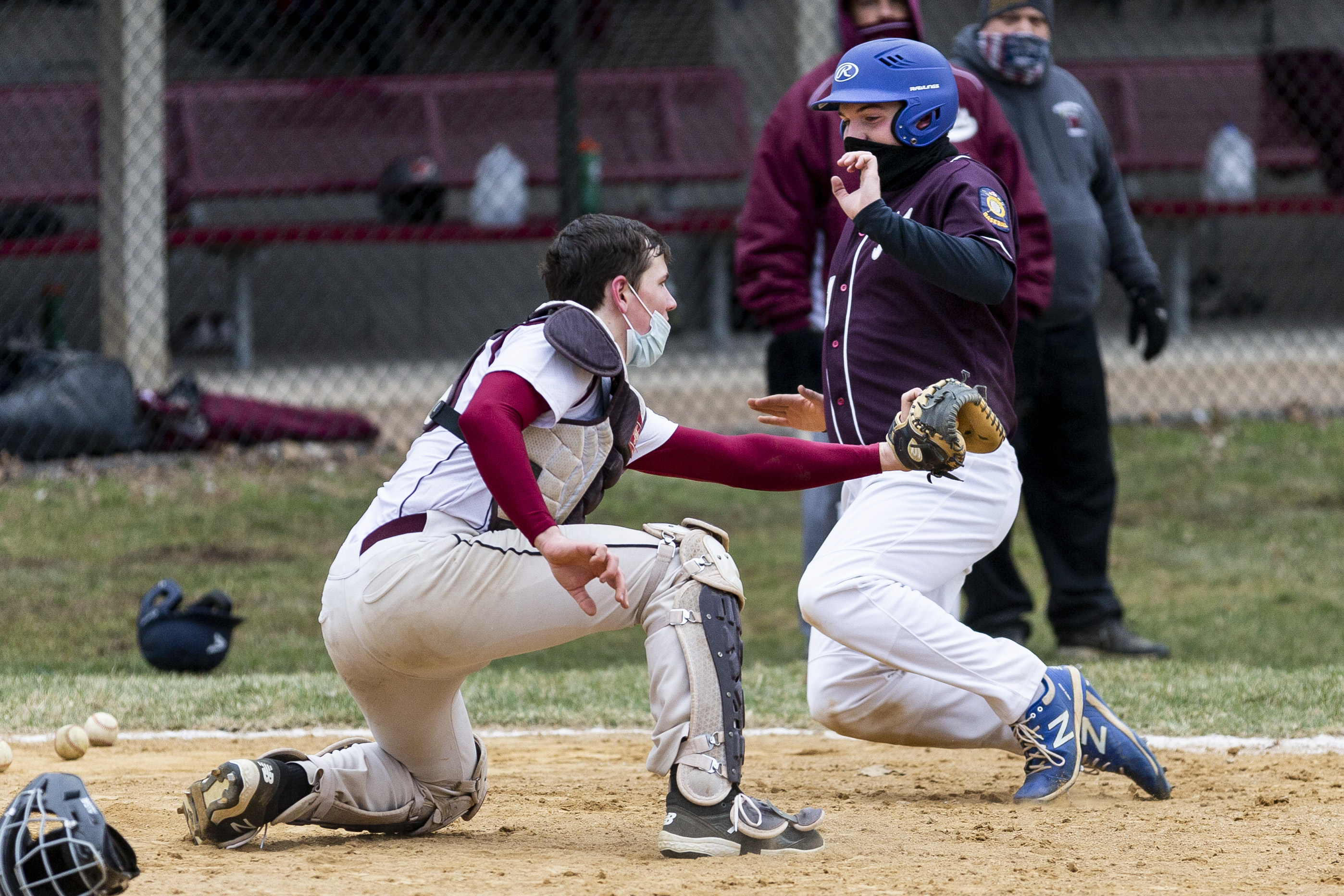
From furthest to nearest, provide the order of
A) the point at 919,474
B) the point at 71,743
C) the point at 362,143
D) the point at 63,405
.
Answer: the point at 362,143 → the point at 63,405 → the point at 71,743 → the point at 919,474

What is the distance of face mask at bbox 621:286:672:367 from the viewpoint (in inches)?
128

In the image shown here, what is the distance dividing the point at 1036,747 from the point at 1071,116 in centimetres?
282

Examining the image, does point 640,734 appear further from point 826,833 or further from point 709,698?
point 709,698

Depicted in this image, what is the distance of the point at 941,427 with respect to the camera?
3234 mm

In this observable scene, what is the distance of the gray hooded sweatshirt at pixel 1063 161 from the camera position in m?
5.75

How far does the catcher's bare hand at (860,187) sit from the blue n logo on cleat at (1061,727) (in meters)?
1.18

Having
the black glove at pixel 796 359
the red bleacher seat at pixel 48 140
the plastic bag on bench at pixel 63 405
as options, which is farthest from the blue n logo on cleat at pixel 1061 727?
the red bleacher seat at pixel 48 140

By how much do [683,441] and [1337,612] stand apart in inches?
182

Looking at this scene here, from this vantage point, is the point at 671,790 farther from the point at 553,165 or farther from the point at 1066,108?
the point at 553,165

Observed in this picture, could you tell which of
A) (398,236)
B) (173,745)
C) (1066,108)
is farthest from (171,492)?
(1066,108)

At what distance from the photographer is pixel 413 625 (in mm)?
3098

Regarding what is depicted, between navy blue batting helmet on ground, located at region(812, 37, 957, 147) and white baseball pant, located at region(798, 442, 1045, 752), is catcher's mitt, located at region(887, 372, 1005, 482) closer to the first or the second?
white baseball pant, located at region(798, 442, 1045, 752)

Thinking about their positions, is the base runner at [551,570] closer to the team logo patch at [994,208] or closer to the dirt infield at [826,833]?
the dirt infield at [826,833]

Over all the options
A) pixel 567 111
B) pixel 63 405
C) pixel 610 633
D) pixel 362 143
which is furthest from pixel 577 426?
pixel 362 143
